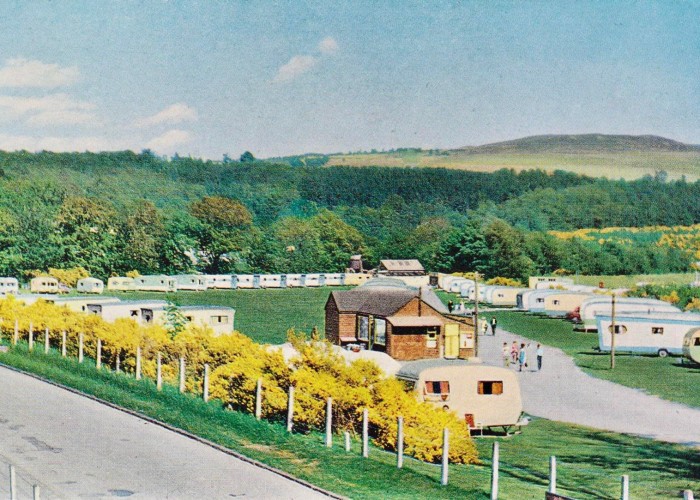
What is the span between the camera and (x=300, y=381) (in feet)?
59.6

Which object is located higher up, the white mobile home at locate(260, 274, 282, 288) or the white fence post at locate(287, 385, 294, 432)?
the white mobile home at locate(260, 274, 282, 288)

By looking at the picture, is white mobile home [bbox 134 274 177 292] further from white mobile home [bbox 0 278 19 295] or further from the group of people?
the group of people

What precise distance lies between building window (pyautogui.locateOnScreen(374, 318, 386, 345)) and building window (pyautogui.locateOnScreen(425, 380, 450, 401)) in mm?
3226

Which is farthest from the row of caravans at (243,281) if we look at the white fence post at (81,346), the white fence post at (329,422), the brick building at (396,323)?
the white fence post at (329,422)

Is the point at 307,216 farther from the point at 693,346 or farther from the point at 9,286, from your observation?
the point at 693,346

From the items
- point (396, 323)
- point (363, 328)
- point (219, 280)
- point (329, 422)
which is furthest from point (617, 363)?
point (329, 422)

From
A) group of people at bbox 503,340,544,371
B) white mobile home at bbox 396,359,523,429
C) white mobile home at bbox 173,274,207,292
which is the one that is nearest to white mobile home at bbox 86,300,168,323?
white mobile home at bbox 173,274,207,292

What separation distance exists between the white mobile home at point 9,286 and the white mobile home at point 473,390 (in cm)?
1230

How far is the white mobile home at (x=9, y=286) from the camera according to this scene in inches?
1071

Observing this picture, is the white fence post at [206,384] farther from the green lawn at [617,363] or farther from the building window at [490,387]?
the green lawn at [617,363]

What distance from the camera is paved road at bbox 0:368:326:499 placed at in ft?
46.6

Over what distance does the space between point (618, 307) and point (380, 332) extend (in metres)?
11.1

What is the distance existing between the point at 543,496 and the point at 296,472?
12.1 feet

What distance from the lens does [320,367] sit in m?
18.8
